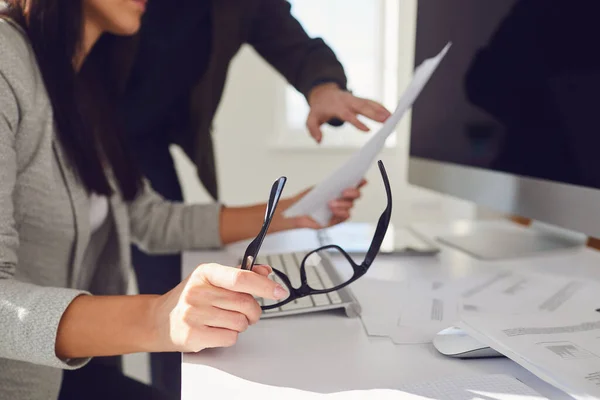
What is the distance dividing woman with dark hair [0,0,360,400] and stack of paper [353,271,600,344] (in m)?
0.18

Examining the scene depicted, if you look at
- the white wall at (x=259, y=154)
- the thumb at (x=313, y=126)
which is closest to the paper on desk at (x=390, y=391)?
the thumb at (x=313, y=126)

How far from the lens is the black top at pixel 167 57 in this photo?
3.98 ft

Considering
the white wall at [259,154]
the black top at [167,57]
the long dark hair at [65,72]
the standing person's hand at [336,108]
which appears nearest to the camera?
the long dark hair at [65,72]

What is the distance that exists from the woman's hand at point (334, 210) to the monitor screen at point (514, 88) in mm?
243

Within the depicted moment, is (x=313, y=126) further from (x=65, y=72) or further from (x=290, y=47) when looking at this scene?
(x=65, y=72)

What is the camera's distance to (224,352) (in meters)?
0.57

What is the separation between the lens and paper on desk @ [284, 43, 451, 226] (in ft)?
2.30

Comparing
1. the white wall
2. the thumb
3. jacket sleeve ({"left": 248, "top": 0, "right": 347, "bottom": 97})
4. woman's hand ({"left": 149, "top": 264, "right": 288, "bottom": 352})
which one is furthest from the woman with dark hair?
the white wall

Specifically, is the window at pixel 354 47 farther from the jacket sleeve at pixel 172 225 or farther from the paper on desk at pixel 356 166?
the paper on desk at pixel 356 166

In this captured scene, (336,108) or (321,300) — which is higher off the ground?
(336,108)

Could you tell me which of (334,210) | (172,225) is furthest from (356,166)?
(172,225)

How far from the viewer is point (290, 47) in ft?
3.72

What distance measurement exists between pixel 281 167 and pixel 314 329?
1.86m

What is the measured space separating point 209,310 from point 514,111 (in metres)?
0.63
